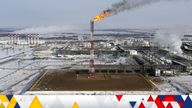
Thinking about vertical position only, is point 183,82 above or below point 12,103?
below

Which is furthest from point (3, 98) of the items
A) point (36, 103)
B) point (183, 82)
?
point (183, 82)

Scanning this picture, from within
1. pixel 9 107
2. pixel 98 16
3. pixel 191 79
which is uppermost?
pixel 98 16

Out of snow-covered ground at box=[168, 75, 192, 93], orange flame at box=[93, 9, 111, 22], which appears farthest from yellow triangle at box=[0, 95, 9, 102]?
orange flame at box=[93, 9, 111, 22]

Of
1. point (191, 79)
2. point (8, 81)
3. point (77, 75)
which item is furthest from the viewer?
point (77, 75)

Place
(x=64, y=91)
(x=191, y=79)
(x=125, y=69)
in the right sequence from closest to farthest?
(x=64, y=91) < (x=191, y=79) < (x=125, y=69)

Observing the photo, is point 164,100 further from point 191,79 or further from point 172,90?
point 191,79

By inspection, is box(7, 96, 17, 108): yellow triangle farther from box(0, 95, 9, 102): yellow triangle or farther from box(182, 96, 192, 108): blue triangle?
box(182, 96, 192, 108): blue triangle

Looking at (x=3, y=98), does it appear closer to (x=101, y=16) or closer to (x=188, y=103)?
(x=188, y=103)

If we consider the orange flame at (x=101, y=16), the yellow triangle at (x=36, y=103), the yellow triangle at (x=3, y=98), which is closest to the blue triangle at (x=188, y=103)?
the yellow triangle at (x=36, y=103)

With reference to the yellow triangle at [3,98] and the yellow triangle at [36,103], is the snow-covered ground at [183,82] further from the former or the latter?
the yellow triangle at [3,98]

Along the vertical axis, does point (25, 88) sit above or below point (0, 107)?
below

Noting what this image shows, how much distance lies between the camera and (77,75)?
42.2m

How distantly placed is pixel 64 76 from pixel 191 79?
1619 centimetres

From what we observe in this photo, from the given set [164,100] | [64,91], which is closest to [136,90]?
[64,91]
